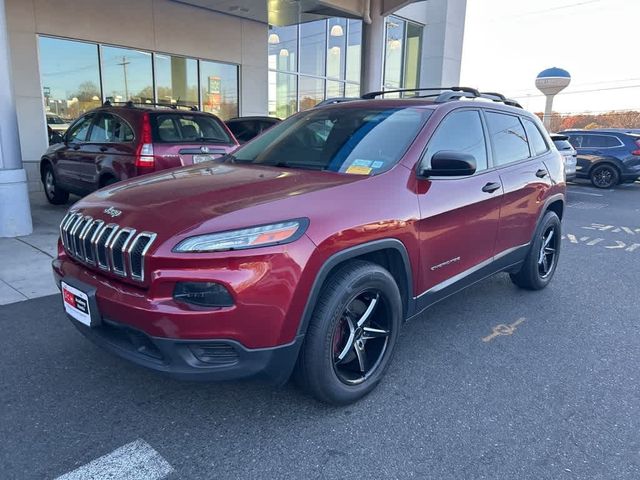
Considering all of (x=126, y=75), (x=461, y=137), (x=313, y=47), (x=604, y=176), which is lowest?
Result: (x=604, y=176)

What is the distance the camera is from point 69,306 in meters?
2.72

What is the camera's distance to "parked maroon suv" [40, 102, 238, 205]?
6527 mm

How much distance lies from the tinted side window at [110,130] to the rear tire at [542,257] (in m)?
5.15

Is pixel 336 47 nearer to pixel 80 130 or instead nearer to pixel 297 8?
pixel 297 8

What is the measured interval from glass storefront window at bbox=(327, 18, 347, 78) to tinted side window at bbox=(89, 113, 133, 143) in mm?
11458

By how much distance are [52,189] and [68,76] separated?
331 centimetres

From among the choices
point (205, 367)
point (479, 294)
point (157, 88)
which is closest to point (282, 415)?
point (205, 367)

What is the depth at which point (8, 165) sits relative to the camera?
6387mm

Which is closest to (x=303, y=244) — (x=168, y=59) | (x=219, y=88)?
(x=168, y=59)

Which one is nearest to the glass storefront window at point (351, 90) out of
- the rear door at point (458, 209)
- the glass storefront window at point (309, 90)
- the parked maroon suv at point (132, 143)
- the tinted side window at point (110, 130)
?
the glass storefront window at point (309, 90)

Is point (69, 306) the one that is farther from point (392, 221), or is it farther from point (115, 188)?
point (392, 221)

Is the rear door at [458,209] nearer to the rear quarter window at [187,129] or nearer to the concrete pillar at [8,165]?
the rear quarter window at [187,129]

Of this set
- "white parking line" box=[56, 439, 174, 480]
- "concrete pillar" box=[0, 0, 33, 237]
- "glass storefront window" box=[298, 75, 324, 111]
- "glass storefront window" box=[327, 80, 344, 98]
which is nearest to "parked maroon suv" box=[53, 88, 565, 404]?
"white parking line" box=[56, 439, 174, 480]

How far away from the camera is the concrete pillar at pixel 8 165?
623cm
